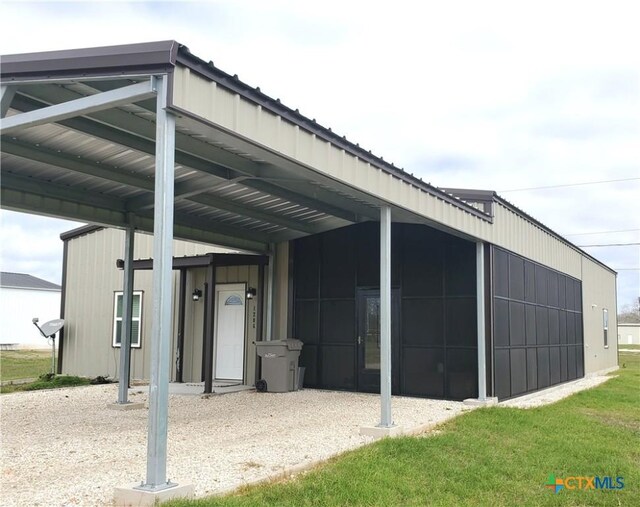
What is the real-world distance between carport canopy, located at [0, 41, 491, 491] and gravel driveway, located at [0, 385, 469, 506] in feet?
2.78

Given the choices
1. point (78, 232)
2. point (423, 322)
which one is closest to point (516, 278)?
point (423, 322)

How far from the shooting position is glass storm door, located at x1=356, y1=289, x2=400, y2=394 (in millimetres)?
11500

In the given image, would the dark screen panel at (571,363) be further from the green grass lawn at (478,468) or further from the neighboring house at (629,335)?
the neighboring house at (629,335)

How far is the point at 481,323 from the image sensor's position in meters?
10.5

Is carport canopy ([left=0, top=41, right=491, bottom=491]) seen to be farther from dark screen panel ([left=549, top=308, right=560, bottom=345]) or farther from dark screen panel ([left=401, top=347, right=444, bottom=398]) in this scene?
dark screen panel ([left=549, top=308, right=560, bottom=345])

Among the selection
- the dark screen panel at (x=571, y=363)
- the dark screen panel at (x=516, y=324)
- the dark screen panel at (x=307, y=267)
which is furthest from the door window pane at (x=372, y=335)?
the dark screen panel at (x=571, y=363)

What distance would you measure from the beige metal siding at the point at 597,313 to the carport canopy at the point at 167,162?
30.4ft

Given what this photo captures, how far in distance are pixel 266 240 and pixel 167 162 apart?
7.96 m

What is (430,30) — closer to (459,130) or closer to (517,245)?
(517,245)

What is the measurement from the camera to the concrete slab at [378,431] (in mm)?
7379

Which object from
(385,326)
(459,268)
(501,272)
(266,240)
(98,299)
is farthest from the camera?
(98,299)

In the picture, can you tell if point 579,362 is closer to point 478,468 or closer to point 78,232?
point 478,468

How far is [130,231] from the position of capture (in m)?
9.76

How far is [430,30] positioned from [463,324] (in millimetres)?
5033
